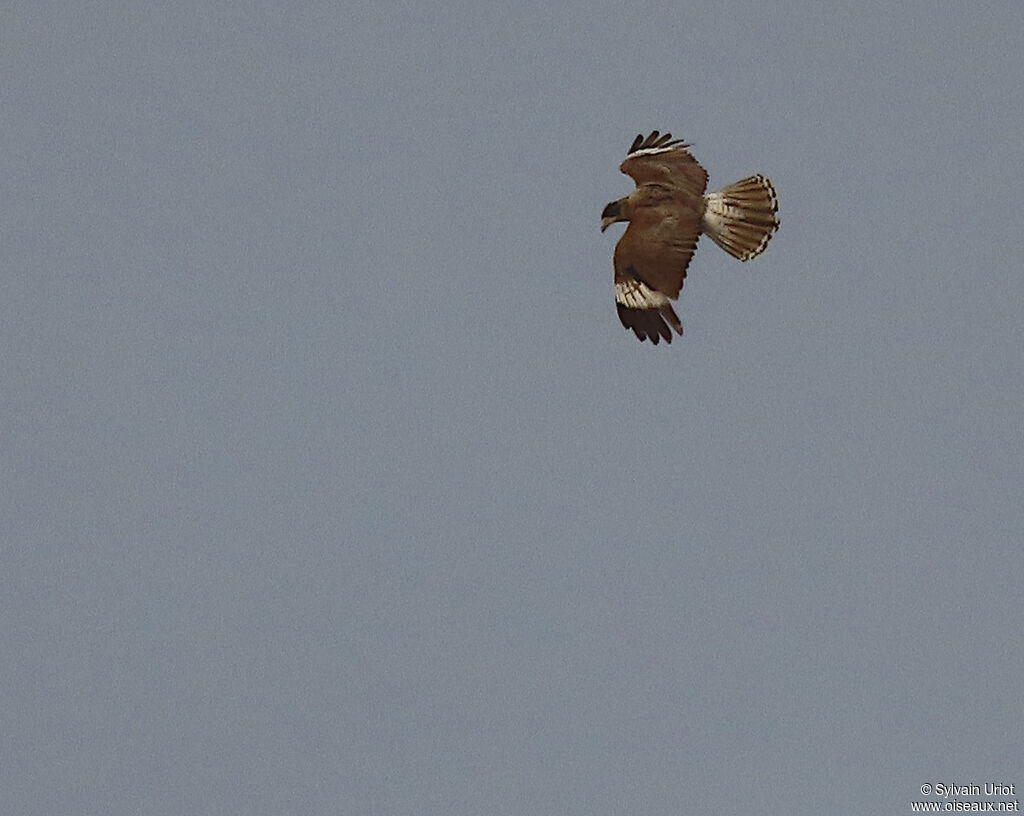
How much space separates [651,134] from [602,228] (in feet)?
5.50

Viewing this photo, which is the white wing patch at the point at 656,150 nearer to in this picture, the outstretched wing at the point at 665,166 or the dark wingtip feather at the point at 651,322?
the outstretched wing at the point at 665,166

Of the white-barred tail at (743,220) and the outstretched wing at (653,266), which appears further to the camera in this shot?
the white-barred tail at (743,220)

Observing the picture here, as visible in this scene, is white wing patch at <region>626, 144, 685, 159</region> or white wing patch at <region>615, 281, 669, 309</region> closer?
white wing patch at <region>615, 281, 669, 309</region>

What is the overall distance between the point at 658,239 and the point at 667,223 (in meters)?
0.36

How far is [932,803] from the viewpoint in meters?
55.2

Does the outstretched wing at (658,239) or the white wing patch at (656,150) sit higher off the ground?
the white wing patch at (656,150)

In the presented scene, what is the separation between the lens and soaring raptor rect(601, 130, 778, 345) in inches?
1971

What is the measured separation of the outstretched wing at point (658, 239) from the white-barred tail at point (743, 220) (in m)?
0.25

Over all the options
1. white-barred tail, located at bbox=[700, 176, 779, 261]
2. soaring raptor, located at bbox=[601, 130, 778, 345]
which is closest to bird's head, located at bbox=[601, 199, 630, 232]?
soaring raptor, located at bbox=[601, 130, 778, 345]

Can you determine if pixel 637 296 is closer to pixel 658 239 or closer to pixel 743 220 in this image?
pixel 658 239

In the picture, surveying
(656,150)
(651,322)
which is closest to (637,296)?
(651,322)

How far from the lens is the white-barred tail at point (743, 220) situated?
51312 millimetres

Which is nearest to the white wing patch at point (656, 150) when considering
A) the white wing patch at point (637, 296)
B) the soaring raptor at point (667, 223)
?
the soaring raptor at point (667, 223)

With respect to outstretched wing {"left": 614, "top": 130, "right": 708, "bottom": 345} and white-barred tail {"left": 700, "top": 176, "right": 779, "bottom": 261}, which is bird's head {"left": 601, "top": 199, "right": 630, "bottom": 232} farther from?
white-barred tail {"left": 700, "top": 176, "right": 779, "bottom": 261}
